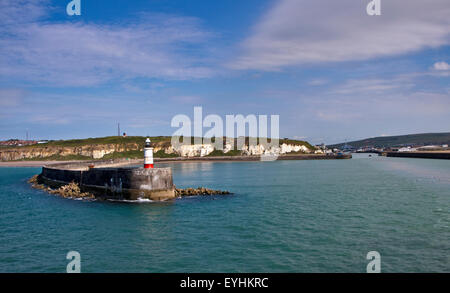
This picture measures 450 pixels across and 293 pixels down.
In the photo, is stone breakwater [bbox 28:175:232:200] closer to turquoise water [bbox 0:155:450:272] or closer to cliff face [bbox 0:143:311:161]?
turquoise water [bbox 0:155:450:272]

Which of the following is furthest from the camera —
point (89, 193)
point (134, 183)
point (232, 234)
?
point (89, 193)

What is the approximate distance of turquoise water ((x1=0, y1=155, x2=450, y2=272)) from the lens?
1302 centimetres

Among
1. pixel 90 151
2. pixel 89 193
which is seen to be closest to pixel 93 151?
pixel 90 151

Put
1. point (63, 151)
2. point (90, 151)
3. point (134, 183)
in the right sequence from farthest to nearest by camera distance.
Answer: point (63, 151), point (90, 151), point (134, 183)

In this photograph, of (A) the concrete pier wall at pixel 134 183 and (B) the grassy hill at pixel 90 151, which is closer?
(A) the concrete pier wall at pixel 134 183

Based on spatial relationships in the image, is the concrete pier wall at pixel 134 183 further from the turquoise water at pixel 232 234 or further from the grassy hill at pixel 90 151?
the grassy hill at pixel 90 151

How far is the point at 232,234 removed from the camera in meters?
17.0

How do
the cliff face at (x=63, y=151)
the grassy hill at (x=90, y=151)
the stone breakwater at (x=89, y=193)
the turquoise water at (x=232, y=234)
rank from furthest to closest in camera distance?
the cliff face at (x=63, y=151), the grassy hill at (x=90, y=151), the stone breakwater at (x=89, y=193), the turquoise water at (x=232, y=234)

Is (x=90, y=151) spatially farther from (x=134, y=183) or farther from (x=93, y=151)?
(x=134, y=183)

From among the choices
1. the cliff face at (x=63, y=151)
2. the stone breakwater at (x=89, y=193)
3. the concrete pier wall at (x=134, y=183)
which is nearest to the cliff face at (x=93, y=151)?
the cliff face at (x=63, y=151)

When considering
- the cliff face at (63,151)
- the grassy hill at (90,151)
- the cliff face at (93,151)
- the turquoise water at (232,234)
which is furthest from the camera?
the cliff face at (93,151)

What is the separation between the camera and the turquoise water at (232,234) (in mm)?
13016
